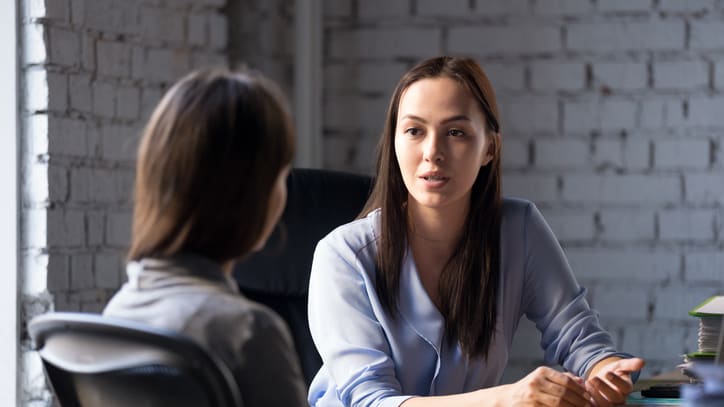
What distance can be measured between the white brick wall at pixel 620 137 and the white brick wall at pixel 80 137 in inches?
32.7

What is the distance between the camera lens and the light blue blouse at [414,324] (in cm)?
155

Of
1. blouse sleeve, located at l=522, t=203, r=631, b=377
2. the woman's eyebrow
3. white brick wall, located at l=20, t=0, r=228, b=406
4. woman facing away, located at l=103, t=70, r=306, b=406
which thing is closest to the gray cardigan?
woman facing away, located at l=103, t=70, r=306, b=406

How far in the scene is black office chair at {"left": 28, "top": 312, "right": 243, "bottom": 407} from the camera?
816 mm

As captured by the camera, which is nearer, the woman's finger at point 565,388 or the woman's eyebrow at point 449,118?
the woman's finger at point 565,388

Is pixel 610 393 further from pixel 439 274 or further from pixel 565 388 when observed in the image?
pixel 439 274

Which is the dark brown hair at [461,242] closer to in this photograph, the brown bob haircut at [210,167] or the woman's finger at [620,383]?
the woman's finger at [620,383]

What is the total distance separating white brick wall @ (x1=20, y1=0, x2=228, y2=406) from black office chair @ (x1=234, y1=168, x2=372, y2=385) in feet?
1.11

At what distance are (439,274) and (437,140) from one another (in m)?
0.23

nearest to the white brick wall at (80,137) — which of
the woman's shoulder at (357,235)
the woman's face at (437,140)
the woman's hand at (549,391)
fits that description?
the woman's shoulder at (357,235)

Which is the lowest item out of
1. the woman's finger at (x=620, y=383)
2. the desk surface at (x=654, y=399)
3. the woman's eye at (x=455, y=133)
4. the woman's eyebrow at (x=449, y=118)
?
the desk surface at (x=654, y=399)

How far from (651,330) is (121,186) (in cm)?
139

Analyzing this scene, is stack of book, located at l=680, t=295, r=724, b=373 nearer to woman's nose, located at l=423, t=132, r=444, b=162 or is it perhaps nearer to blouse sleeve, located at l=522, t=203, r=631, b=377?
blouse sleeve, located at l=522, t=203, r=631, b=377

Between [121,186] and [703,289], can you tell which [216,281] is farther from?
[703,289]

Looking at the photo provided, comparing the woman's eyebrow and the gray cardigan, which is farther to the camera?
the woman's eyebrow
